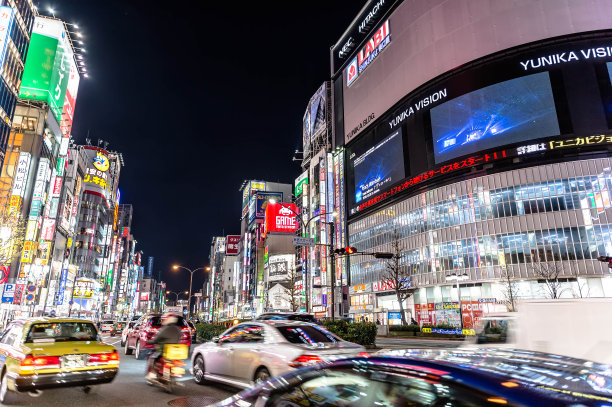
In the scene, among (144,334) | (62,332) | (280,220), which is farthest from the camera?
(280,220)

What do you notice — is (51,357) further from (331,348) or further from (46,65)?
(46,65)

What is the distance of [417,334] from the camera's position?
36500 millimetres

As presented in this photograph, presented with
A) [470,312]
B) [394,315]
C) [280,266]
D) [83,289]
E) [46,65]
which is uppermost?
[46,65]

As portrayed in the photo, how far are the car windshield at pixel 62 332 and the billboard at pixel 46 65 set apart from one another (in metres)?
63.5

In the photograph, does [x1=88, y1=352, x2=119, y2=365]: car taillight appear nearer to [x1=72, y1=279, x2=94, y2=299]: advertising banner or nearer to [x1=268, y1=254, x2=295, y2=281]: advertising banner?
[x1=268, y1=254, x2=295, y2=281]: advertising banner

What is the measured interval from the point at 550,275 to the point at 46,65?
74.4 metres

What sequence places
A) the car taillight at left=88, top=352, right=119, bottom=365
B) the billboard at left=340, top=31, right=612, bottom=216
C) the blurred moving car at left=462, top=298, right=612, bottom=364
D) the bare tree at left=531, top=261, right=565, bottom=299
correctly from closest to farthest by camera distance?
the blurred moving car at left=462, top=298, right=612, bottom=364 → the car taillight at left=88, top=352, right=119, bottom=365 → the bare tree at left=531, top=261, right=565, bottom=299 → the billboard at left=340, top=31, right=612, bottom=216

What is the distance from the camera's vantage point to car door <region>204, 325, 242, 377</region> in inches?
334

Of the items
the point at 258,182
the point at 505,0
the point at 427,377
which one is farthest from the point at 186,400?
the point at 258,182

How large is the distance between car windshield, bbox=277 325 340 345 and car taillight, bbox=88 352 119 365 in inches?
134

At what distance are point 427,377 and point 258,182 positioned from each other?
145193 mm

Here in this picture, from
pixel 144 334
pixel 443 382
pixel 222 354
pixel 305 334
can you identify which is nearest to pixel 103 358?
pixel 222 354

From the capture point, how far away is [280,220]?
331 ft

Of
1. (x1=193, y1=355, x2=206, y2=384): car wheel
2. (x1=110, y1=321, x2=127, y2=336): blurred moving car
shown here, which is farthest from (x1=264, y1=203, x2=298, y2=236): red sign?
(x1=193, y1=355, x2=206, y2=384): car wheel
